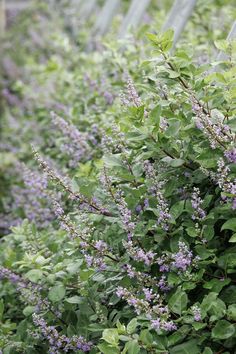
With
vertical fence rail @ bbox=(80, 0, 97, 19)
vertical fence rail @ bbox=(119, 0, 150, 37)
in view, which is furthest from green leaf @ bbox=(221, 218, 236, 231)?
vertical fence rail @ bbox=(80, 0, 97, 19)

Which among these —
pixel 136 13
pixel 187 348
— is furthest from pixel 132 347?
pixel 136 13

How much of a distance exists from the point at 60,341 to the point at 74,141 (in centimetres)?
125

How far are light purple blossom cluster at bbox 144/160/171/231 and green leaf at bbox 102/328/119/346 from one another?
382mm

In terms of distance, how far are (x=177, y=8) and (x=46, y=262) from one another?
2.35 meters

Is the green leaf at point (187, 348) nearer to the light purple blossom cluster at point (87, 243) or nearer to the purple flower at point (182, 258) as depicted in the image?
the purple flower at point (182, 258)

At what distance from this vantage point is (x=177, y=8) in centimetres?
426

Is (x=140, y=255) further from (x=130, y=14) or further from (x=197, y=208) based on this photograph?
(x=130, y=14)

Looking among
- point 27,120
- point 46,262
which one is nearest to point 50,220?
point 46,262

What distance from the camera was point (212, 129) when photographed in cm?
202

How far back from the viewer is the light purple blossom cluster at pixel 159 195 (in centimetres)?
212

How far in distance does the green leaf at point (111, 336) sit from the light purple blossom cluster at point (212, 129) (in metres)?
0.61

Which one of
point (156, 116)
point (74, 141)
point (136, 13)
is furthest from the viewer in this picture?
point (136, 13)

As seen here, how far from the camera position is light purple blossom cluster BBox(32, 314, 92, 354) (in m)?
2.20

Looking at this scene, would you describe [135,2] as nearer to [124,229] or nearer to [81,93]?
[81,93]
